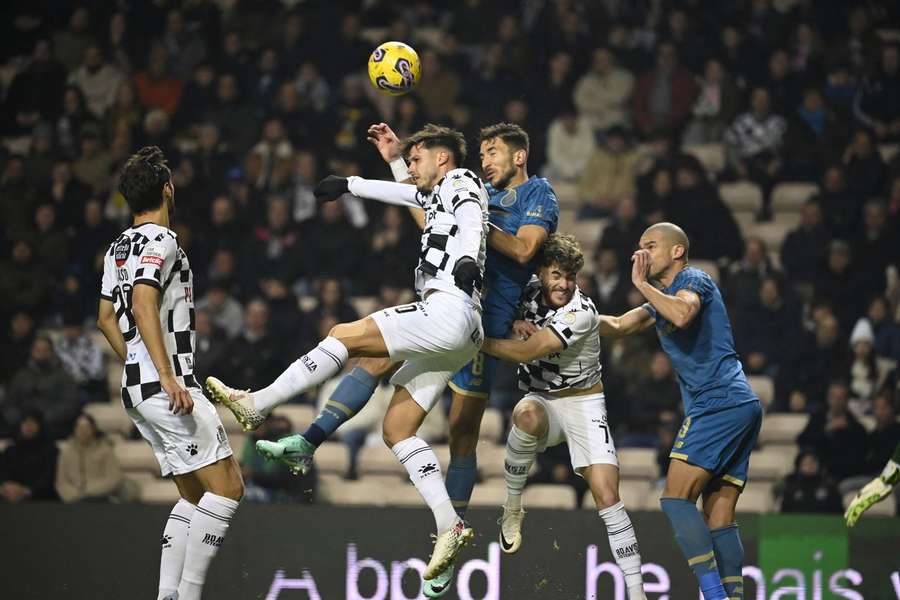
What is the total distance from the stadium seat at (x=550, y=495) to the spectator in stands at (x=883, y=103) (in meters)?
5.92

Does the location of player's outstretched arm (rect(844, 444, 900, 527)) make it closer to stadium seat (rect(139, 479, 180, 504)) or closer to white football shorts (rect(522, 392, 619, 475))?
white football shorts (rect(522, 392, 619, 475))

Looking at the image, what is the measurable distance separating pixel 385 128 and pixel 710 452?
2.66 m

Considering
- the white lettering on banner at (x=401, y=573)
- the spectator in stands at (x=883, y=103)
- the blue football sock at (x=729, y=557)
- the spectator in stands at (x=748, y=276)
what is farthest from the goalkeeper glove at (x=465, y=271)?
the spectator in stands at (x=883, y=103)

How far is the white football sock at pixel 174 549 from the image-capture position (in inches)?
277

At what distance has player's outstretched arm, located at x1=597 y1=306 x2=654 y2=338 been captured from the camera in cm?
797

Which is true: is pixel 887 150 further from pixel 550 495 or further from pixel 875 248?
pixel 550 495

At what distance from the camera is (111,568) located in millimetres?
9375

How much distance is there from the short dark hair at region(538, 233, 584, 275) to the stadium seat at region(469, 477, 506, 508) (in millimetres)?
4440

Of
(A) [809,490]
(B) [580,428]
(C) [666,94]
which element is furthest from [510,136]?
(C) [666,94]

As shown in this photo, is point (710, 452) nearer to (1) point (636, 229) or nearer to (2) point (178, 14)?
(1) point (636, 229)

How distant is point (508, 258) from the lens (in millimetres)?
7762

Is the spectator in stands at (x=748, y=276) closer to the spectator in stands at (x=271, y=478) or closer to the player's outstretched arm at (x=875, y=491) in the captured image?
the spectator in stands at (x=271, y=478)

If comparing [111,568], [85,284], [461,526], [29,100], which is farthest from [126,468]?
[461,526]

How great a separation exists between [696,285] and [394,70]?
2134 mm
